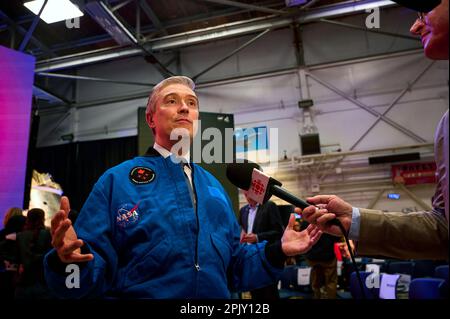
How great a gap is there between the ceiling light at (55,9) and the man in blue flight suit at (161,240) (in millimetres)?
5492

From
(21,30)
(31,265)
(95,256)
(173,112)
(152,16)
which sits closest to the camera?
(95,256)

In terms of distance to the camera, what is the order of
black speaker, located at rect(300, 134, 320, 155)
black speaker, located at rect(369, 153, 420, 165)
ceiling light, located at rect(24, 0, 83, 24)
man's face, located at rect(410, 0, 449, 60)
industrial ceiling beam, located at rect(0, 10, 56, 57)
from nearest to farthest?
1. man's face, located at rect(410, 0, 449, 60)
2. ceiling light, located at rect(24, 0, 83, 24)
3. industrial ceiling beam, located at rect(0, 10, 56, 57)
4. black speaker, located at rect(369, 153, 420, 165)
5. black speaker, located at rect(300, 134, 320, 155)

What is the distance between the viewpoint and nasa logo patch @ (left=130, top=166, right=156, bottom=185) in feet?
4.03

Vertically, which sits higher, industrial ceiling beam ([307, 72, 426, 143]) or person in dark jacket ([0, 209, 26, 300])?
industrial ceiling beam ([307, 72, 426, 143])

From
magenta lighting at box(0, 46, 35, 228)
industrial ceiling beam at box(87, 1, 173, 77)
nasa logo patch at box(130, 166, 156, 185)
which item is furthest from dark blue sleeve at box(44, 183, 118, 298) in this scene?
industrial ceiling beam at box(87, 1, 173, 77)

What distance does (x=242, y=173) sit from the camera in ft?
4.66

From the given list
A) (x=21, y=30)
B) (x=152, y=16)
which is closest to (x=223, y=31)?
(x=152, y=16)

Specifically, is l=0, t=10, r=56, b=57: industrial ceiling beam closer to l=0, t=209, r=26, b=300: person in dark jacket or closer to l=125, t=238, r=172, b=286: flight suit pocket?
l=0, t=209, r=26, b=300: person in dark jacket

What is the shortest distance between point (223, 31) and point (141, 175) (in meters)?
7.97

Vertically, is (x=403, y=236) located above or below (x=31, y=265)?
above

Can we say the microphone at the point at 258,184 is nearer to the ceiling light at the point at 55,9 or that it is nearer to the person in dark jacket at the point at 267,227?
the person in dark jacket at the point at 267,227

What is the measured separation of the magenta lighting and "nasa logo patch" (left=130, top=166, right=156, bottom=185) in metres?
3.31

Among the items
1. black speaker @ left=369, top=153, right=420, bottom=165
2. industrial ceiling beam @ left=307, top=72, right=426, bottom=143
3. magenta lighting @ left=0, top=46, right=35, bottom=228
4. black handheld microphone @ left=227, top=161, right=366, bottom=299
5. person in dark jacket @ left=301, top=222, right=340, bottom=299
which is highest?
industrial ceiling beam @ left=307, top=72, right=426, bottom=143

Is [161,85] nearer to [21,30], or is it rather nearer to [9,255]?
[9,255]
